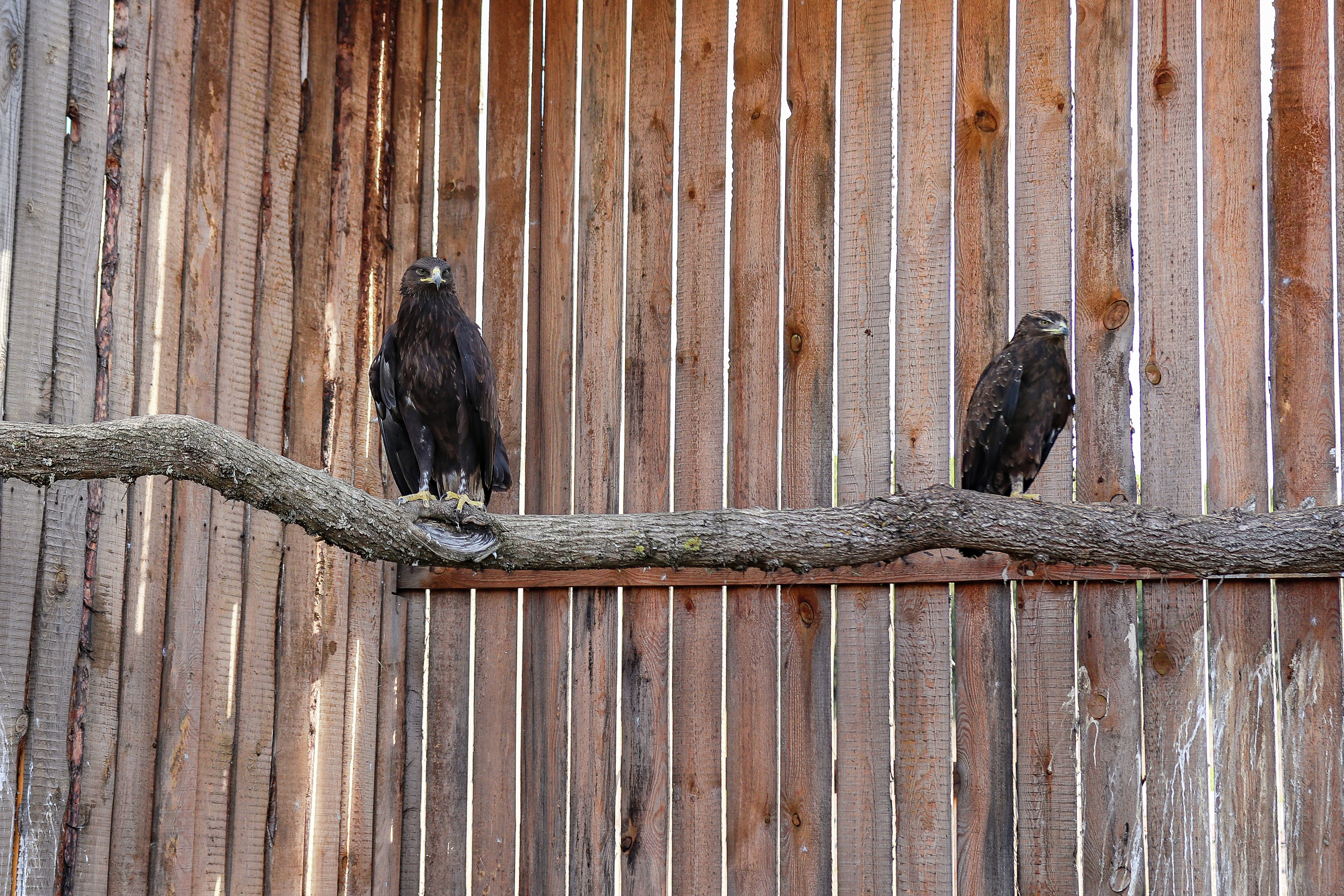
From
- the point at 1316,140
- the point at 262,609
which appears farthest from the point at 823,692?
the point at 1316,140

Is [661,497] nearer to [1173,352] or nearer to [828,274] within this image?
[828,274]

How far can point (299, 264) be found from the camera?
5180 mm

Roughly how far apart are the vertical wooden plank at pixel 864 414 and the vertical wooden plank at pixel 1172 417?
919mm

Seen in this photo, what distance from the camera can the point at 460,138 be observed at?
579 cm

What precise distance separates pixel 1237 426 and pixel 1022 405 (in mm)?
740

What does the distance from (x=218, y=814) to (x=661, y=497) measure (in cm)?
201

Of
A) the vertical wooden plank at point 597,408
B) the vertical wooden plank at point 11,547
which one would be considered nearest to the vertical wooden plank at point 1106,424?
the vertical wooden plank at point 597,408

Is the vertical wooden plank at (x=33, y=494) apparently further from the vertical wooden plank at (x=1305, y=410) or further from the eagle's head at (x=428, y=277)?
the vertical wooden plank at (x=1305, y=410)

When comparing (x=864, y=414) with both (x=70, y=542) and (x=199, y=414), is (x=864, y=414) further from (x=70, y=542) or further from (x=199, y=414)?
(x=70, y=542)

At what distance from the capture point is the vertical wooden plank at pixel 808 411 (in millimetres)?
4789

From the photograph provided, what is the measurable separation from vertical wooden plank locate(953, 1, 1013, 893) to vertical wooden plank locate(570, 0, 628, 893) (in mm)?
1358

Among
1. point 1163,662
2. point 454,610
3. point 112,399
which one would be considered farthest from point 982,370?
point 112,399

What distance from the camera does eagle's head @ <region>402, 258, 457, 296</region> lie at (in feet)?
15.7

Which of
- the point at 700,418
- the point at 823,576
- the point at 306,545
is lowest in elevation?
the point at 823,576
